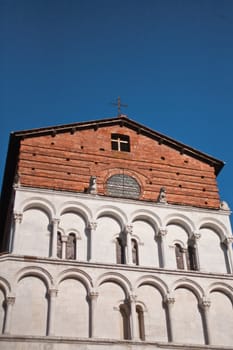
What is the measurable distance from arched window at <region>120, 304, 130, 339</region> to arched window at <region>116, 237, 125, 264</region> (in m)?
1.86

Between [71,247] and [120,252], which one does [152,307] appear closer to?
[120,252]

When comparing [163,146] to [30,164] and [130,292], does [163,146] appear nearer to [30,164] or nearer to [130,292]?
[30,164]

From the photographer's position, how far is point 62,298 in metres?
18.0

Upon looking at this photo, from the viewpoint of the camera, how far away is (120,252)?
792 inches

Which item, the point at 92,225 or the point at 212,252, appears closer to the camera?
the point at 92,225

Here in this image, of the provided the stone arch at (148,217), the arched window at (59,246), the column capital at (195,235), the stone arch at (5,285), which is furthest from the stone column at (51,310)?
the column capital at (195,235)

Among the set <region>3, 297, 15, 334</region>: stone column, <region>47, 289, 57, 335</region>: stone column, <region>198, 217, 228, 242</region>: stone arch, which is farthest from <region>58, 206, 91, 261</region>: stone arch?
<region>198, 217, 228, 242</region>: stone arch

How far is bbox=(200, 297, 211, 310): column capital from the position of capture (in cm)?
1915

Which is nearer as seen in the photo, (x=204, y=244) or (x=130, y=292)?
(x=130, y=292)

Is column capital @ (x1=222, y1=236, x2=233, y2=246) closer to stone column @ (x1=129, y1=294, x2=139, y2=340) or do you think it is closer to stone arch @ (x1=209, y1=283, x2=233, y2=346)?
stone arch @ (x1=209, y1=283, x2=233, y2=346)

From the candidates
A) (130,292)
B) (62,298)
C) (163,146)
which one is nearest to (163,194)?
(163,146)

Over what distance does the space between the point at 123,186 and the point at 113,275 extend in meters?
4.45

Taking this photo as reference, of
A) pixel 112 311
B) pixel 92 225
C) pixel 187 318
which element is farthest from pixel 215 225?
pixel 112 311

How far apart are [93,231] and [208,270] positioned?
463 cm
